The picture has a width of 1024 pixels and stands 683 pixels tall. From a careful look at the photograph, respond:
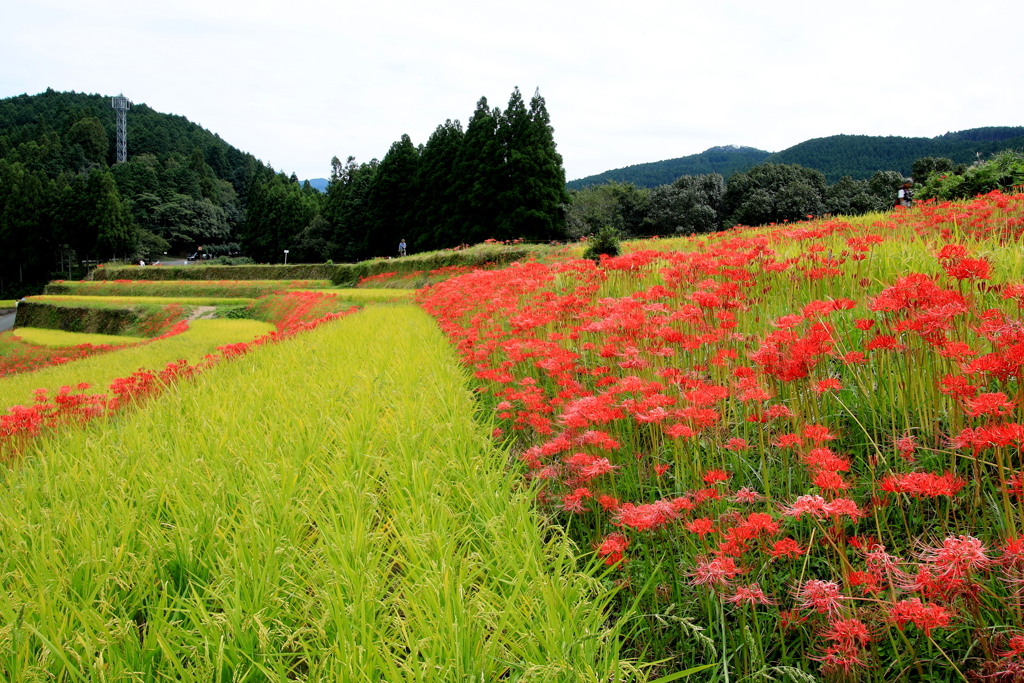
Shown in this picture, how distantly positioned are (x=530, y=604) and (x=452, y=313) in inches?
191

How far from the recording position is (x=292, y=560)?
1758mm

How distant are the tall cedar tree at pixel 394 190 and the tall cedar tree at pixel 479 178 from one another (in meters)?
8.31

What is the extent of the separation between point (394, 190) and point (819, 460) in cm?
4182

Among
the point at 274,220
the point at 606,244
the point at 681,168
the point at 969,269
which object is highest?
the point at 681,168

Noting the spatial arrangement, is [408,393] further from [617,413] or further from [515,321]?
[617,413]

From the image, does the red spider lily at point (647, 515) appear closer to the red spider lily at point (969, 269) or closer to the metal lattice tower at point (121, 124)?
the red spider lily at point (969, 269)

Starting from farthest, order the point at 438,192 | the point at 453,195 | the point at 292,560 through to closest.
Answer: the point at 438,192 → the point at 453,195 → the point at 292,560

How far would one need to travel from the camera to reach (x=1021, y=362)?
4.41 feet

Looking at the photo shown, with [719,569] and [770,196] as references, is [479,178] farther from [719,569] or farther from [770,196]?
[719,569]

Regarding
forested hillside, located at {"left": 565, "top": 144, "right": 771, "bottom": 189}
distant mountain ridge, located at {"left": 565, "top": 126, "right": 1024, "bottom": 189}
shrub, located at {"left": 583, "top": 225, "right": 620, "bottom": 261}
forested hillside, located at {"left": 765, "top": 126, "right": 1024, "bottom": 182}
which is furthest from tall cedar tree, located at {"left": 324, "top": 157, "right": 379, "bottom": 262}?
forested hillside, located at {"left": 565, "top": 144, "right": 771, "bottom": 189}

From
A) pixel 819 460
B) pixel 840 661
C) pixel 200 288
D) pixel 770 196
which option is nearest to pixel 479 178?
pixel 200 288

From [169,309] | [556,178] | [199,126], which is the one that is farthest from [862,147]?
[199,126]

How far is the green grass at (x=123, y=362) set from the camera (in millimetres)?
7047

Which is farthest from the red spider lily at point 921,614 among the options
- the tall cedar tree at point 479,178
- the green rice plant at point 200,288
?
the tall cedar tree at point 479,178
